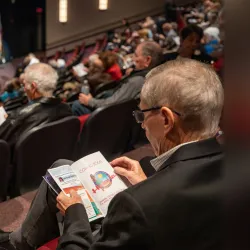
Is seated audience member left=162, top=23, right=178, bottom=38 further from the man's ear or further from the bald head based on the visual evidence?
the man's ear

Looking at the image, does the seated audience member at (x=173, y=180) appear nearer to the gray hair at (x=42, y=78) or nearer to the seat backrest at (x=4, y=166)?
the seat backrest at (x=4, y=166)

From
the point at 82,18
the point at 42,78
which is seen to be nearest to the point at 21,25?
the point at 82,18

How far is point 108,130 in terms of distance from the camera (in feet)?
9.21

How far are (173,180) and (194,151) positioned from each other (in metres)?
0.10

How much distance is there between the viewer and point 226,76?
294 mm

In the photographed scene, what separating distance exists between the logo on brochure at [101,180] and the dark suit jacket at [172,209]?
1.27ft

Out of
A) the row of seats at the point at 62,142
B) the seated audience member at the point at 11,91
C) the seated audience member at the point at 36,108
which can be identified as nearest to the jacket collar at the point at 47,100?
the seated audience member at the point at 36,108

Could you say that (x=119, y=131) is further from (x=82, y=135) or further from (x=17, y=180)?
(x=17, y=180)

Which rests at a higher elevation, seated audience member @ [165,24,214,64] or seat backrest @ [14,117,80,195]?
seated audience member @ [165,24,214,64]

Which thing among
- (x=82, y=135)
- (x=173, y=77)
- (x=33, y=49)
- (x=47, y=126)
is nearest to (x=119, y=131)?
(x=82, y=135)

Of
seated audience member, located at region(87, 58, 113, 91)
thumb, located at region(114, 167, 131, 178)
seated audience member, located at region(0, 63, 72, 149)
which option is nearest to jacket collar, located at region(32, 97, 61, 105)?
seated audience member, located at region(0, 63, 72, 149)

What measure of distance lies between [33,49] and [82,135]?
8.36m

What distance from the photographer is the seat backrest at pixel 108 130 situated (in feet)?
8.70

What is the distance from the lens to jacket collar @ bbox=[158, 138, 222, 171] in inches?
41.7
